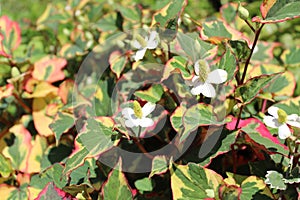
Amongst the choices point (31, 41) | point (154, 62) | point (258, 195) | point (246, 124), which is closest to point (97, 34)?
point (31, 41)

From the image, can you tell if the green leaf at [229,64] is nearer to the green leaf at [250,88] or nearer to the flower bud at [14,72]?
the green leaf at [250,88]

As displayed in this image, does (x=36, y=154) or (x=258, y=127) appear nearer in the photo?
(x=258, y=127)

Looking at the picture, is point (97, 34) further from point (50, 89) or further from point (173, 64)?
point (173, 64)

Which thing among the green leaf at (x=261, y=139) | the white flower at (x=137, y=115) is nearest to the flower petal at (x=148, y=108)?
the white flower at (x=137, y=115)

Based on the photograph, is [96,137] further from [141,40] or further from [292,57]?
[292,57]

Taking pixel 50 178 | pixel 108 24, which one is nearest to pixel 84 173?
pixel 50 178

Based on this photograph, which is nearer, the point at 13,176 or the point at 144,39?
the point at 144,39
